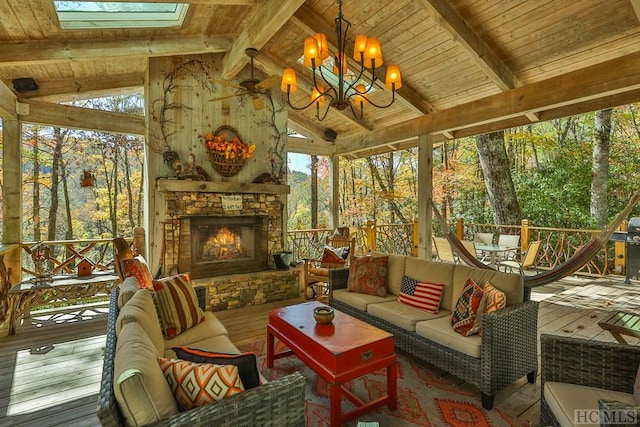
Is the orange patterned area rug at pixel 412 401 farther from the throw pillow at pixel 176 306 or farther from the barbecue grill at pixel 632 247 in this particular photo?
the barbecue grill at pixel 632 247

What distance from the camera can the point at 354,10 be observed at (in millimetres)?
3762

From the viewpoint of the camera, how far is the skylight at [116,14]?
3407 millimetres

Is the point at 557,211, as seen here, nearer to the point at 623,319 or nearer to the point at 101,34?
the point at 623,319

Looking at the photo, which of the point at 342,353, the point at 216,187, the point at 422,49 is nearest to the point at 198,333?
the point at 342,353

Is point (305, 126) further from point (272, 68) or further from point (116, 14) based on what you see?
point (116, 14)

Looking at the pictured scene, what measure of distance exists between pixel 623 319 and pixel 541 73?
282 centimetres

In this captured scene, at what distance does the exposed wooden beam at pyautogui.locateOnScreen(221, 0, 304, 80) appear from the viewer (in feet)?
10.3

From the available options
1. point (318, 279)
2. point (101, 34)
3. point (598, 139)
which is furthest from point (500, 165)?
point (101, 34)

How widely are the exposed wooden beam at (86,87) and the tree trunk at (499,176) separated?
7058 mm

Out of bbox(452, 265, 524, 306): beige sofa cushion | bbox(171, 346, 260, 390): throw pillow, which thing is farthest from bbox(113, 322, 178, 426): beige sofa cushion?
bbox(452, 265, 524, 306): beige sofa cushion

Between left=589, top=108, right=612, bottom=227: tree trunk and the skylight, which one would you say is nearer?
the skylight

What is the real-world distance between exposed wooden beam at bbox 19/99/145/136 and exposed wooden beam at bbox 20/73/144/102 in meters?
0.15

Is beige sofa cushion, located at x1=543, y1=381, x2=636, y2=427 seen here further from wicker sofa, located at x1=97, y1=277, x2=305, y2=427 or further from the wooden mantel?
the wooden mantel

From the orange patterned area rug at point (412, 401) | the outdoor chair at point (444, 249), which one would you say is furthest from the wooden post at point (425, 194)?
the orange patterned area rug at point (412, 401)
